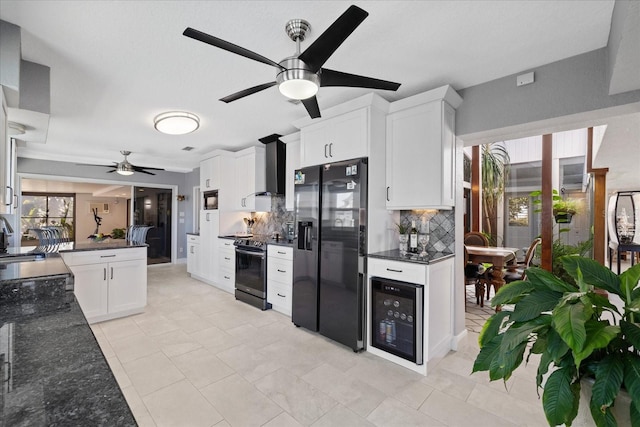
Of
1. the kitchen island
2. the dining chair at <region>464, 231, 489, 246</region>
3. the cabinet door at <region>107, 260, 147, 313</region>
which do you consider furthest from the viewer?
the dining chair at <region>464, 231, 489, 246</region>

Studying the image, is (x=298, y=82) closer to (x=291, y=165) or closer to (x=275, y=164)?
(x=291, y=165)

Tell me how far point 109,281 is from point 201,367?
2.01 m

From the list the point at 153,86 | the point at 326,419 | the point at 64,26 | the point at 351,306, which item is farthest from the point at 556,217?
the point at 64,26

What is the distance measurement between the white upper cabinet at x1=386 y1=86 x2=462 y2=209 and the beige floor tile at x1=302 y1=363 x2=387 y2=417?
1646 millimetres

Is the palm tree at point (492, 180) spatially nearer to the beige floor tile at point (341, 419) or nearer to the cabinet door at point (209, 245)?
the beige floor tile at point (341, 419)

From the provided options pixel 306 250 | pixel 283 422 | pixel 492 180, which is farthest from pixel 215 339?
pixel 492 180

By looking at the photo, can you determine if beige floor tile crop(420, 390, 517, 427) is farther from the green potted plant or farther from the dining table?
the dining table

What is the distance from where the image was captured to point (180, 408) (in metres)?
2.00

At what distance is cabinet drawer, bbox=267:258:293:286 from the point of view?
146 inches

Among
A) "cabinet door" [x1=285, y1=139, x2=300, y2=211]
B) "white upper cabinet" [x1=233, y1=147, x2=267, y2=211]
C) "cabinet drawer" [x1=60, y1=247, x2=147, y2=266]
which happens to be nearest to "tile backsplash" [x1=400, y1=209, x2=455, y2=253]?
"cabinet door" [x1=285, y1=139, x2=300, y2=211]

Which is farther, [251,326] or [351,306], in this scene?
[251,326]

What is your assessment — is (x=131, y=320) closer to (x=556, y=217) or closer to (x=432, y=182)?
(x=432, y=182)

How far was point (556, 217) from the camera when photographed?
16.2 ft

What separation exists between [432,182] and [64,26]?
301 cm
